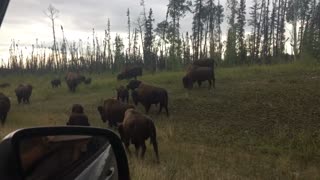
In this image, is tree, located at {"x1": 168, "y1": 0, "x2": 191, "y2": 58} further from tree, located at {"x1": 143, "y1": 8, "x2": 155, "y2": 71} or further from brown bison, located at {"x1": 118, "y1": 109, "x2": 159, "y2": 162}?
brown bison, located at {"x1": 118, "y1": 109, "x2": 159, "y2": 162}

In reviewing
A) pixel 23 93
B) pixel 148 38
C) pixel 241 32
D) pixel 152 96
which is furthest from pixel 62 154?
pixel 148 38

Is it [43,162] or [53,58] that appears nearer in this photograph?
Answer: [43,162]

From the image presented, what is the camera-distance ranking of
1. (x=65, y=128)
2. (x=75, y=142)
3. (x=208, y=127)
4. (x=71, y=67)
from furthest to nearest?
1. (x=71, y=67)
2. (x=208, y=127)
3. (x=75, y=142)
4. (x=65, y=128)

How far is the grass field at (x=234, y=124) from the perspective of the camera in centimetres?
1273

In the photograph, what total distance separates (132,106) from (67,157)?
16.8 meters

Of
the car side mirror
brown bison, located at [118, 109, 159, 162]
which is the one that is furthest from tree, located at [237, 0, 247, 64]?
the car side mirror

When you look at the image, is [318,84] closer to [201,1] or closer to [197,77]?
[197,77]

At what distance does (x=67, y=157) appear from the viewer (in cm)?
290

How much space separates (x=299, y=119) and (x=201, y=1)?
44228 millimetres

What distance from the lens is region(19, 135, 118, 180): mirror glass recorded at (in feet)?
7.94

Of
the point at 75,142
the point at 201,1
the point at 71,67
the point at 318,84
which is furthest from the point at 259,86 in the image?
the point at 71,67

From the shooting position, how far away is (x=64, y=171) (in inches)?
106

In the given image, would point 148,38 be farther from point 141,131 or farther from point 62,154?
point 62,154

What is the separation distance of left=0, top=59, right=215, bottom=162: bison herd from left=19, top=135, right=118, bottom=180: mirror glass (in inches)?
414
